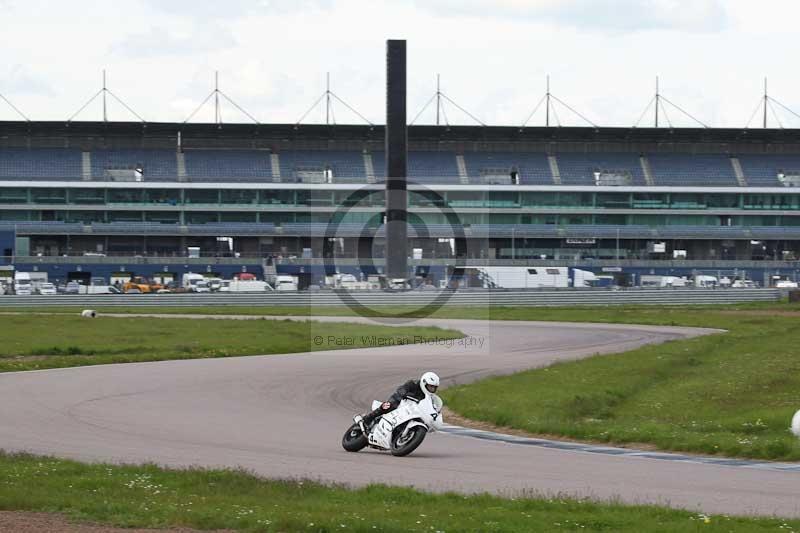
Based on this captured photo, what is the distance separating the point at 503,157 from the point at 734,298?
39559 mm

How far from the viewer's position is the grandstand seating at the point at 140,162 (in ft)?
364

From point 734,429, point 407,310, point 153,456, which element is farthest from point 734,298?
point 153,456

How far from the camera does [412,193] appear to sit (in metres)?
109

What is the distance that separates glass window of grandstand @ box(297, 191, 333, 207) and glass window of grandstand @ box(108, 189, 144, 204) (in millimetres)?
14617

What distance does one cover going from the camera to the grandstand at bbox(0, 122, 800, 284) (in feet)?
350

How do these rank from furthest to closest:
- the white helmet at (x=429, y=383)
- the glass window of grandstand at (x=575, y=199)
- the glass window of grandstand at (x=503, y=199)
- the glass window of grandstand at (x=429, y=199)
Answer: the glass window of grandstand at (x=575, y=199)
the glass window of grandstand at (x=429, y=199)
the glass window of grandstand at (x=503, y=199)
the white helmet at (x=429, y=383)

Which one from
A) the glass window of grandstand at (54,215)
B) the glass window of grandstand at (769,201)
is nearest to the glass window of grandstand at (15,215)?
the glass window of grandstand at (54,215)

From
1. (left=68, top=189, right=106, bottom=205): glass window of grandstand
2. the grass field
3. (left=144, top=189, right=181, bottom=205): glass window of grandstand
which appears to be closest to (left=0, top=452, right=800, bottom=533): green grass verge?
the grass field

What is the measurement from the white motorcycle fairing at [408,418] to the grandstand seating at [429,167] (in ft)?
305

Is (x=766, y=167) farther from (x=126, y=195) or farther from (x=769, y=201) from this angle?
(x=126, y=195)

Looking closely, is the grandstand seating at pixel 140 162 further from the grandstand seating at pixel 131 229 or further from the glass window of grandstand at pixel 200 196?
Answer: the grandstand seating at pixel 131 229

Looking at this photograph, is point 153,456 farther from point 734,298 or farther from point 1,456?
point 734,298

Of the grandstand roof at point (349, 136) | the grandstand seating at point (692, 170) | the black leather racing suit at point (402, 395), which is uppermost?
the grandstand roof at point (349, 136)

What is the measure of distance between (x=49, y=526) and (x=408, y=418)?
24.3 ft
